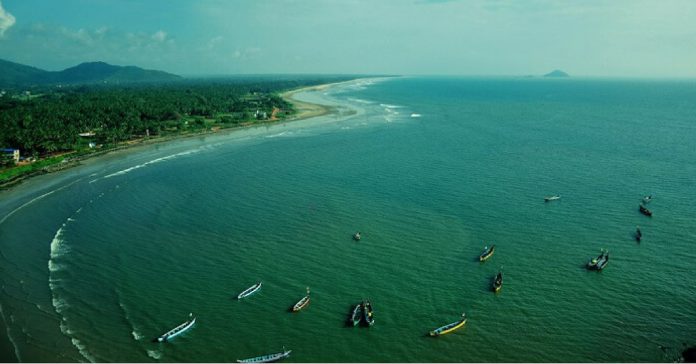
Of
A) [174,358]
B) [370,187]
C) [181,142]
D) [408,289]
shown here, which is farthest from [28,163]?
[408,289]

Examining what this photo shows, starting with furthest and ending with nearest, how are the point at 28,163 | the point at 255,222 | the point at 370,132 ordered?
the point at 370,132
the point at 28,163
the point at 255,222

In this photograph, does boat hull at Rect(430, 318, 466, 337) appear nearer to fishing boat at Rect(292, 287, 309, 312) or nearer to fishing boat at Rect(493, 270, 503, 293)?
fishing boat at Rect(493, 270, 503, 293)

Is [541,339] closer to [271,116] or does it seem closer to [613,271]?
[613,271]

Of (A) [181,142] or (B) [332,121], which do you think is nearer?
(A) [181,142]

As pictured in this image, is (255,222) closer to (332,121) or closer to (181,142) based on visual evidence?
(181,142)

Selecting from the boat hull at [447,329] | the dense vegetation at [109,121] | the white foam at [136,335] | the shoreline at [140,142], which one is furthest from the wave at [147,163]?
the boat hull at [447,329]

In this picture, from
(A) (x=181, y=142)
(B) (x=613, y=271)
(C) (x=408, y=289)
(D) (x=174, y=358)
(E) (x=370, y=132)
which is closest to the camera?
(D) (x=174, y=358)

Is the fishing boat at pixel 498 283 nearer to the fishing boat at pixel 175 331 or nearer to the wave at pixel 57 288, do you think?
the fishing boat at pixel 175 331
